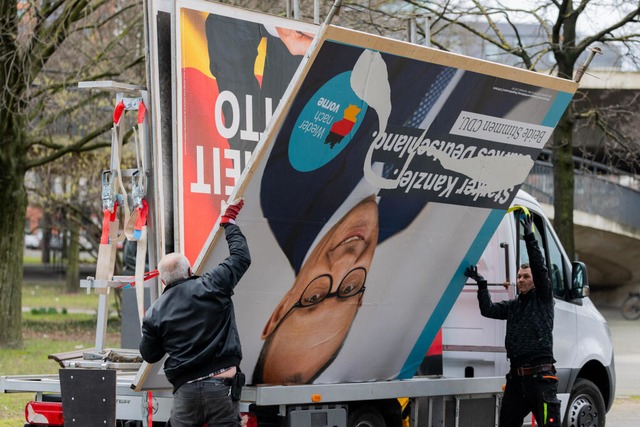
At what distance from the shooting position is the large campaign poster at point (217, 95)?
7523mm

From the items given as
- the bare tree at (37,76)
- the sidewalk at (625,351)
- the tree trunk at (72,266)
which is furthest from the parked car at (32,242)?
the bare tree at (37,76)

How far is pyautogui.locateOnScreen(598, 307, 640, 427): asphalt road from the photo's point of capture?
13.4 meters

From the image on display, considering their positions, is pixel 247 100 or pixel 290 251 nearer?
pixel 290 251

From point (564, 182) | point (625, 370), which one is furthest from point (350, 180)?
point (625, 370)

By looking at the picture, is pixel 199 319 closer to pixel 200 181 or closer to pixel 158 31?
pixel 200 181

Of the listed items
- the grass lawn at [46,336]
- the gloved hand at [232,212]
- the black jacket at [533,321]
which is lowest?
the grass lawn at [46,336]

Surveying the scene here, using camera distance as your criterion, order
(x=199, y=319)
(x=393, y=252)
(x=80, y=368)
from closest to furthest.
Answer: (x=199, y=319)
(x=80, y=368)
(x=393, y=252)

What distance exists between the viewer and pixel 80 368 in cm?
744

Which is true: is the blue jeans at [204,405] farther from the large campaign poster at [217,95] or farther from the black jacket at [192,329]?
the large campaign poster at [217,95]

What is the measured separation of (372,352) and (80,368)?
6.98ft

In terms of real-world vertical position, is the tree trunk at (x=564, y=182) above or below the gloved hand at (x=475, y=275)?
above

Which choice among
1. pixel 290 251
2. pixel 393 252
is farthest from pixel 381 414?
pixel 290 251

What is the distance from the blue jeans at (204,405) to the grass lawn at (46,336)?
16.0 feet

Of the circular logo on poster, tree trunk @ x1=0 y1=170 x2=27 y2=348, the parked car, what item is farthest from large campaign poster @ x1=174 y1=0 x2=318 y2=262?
the parked car
